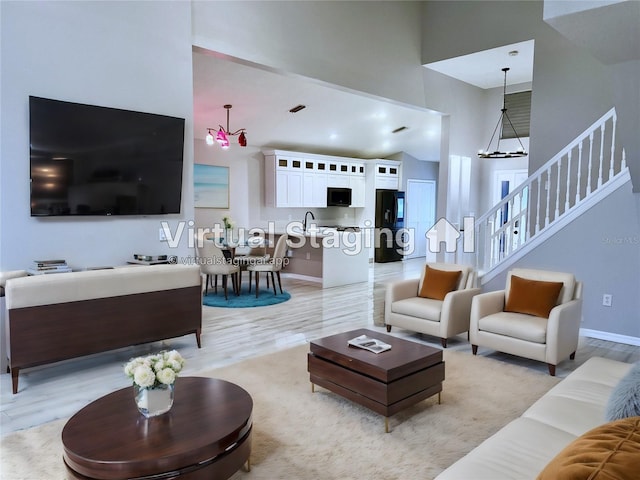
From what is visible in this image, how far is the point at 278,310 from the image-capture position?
5.80 meters

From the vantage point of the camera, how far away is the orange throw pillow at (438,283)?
4586mm

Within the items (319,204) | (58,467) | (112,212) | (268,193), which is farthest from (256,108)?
(58,467)

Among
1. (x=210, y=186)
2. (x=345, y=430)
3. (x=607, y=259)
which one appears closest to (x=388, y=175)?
A: (x=210, y=186)

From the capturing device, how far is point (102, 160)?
395 cm

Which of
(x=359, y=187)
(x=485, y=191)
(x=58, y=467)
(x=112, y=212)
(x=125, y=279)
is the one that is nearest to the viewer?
(x=58, y=467)

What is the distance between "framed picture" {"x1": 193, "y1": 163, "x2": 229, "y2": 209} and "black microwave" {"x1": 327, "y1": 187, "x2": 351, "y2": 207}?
8.69 feet

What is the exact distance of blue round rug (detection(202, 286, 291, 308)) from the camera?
20.0 ft

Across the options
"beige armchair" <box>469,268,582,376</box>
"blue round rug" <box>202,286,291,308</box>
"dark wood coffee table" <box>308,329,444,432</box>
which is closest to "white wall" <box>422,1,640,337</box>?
"beige armchair" <box>469,268,582,376</box>

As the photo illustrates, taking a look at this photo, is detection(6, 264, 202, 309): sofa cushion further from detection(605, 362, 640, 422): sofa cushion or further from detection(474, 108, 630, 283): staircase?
detection(474, 108, 630, 283): staircase

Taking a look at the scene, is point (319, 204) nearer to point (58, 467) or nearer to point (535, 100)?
point (535, 100)

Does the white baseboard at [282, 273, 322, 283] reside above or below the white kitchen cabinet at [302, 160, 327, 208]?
below

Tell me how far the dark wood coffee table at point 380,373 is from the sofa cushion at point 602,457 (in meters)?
1.51

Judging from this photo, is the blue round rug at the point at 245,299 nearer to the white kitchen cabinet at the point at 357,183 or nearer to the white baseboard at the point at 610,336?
the white baseboard at the point at 610,336

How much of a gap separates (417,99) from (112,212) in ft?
16.0
